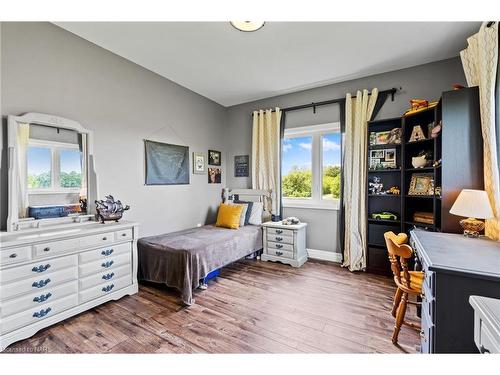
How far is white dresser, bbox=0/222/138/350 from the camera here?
1.64 metres

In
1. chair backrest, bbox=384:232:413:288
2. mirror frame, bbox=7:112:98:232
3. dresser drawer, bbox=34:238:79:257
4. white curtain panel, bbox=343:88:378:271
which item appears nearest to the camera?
chair backrest, bbox=384:232:413:288

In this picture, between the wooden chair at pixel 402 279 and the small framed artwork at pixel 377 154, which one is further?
the small framed artwork at pixel 377 154

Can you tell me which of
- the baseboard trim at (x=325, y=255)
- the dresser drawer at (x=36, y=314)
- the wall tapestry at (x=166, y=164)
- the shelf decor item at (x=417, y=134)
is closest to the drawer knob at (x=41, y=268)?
the dresser drawer at (x=36, y=314)

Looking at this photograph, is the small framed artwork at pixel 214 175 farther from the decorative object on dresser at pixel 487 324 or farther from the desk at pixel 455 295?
the decorative object on dresser at pixel 487 324

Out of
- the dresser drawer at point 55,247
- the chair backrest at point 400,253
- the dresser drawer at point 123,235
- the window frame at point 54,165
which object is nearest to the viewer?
the chair backrest at point 400,253

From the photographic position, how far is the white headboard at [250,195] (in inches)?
155

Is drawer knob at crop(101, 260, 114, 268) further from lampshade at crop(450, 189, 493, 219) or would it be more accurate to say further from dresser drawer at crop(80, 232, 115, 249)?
lampshade at crop(450, 189, 493, 219)

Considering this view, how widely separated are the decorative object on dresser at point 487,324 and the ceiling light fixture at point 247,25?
7.86 feet

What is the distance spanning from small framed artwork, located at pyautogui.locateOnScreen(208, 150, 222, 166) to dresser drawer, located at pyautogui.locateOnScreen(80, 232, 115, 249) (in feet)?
7.07

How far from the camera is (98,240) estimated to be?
83.7 inches

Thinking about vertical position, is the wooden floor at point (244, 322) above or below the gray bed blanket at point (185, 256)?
below

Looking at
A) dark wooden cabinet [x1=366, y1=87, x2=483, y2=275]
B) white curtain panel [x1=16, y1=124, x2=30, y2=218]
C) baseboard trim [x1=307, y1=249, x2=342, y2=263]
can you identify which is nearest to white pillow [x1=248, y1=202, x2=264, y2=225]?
baseboard trim [x1=307, y1=249, x2=342, y2=263]
